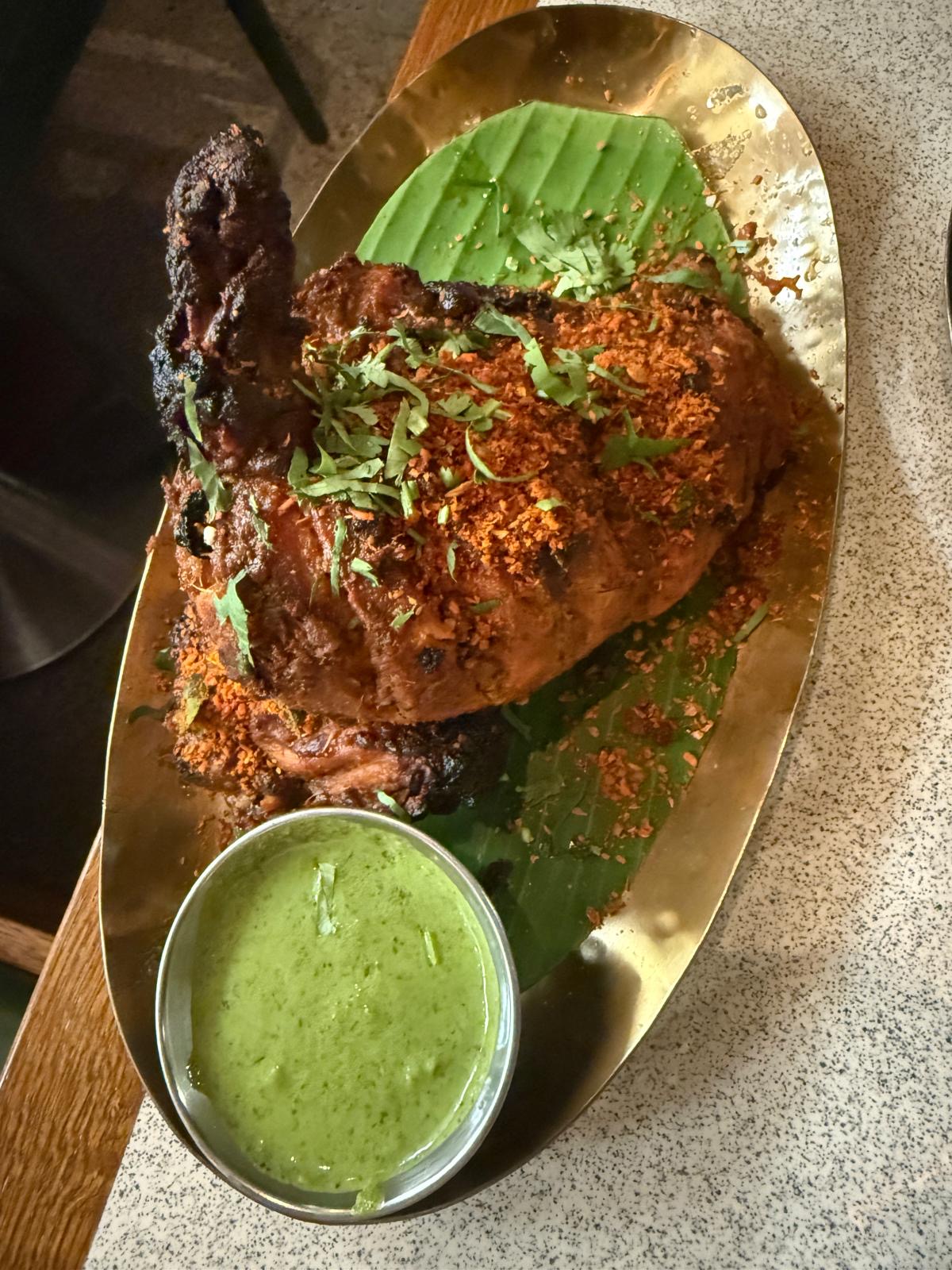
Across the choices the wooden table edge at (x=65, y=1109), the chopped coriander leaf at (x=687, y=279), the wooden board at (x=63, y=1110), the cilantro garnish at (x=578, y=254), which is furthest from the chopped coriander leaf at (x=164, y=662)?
the chopped coriander leaf at (x=687, y=279)

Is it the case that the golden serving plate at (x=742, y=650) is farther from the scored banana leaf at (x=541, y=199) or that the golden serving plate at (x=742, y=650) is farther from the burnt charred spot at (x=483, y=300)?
the burnt charred spot at (x=483, y=300)

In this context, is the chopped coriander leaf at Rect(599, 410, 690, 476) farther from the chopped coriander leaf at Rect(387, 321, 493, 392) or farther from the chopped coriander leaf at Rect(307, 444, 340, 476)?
the chopped coriander leaf at Rect(307, 444, 340, 476)

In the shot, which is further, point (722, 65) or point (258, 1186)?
point (722, 65)

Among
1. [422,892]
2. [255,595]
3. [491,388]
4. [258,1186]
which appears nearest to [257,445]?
[255,595]

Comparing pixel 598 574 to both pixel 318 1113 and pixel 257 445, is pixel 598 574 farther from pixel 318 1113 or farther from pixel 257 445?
pixel 318 1113

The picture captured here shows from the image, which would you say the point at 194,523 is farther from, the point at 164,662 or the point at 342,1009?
the point at 342,1009

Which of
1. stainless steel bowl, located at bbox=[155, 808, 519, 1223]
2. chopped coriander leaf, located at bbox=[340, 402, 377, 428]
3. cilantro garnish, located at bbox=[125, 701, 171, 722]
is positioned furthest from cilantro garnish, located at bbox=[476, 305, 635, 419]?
cilantro garnish, located at bbox=[125, 701, 171, 722]

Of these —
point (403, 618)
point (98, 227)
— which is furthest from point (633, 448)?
point (98, 227)
